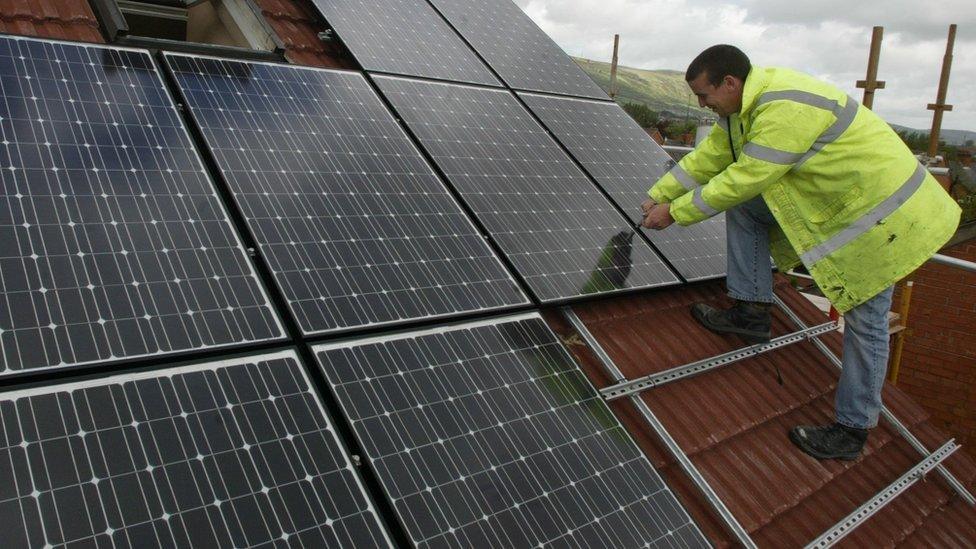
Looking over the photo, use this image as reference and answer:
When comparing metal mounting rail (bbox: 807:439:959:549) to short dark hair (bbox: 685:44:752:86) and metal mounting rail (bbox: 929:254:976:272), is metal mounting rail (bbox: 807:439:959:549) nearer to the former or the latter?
metal mounting rail (bbox: 929:254:976:272)

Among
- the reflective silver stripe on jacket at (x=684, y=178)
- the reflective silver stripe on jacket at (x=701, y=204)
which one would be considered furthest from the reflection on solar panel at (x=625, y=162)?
the reflective silver stripe on jacket at (x=701, y=204)

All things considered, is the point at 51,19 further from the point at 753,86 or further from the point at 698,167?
the point at 753,86

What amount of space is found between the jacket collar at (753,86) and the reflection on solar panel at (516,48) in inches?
102

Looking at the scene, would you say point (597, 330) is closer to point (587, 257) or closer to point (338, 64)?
point (587, 257)

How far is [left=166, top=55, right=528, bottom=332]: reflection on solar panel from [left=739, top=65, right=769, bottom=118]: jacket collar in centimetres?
198

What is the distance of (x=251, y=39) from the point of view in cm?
672

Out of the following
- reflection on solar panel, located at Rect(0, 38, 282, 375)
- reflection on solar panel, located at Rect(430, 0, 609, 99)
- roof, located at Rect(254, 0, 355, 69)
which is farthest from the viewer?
reflection on solar panel, located at Rect(430, 0, 609, 99)

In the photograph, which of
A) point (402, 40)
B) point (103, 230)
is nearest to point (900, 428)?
point (402, 40)

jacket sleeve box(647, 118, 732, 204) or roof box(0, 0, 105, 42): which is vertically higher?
roof box(0, 0, 105, 42)

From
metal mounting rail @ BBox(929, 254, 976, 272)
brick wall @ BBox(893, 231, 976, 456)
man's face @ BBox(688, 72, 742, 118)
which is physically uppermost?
man's face @ BBox(688, 72, 742, 118)

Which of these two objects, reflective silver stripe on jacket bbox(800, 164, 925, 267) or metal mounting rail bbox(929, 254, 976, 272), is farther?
metal mounting rail bbox(929, 254, 976, 272)

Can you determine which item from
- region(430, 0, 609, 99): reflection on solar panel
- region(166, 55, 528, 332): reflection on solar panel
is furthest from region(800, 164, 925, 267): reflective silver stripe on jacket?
region(430, 0, 609, 99): reflection on solar panel

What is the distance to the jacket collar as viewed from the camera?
15.5ft

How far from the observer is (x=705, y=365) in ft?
16.5
